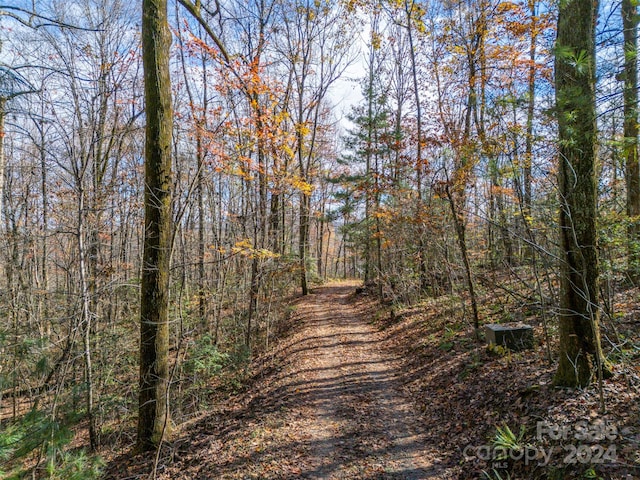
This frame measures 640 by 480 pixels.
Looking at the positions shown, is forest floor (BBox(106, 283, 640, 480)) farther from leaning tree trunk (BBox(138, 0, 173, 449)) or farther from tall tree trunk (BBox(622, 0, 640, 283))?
tall tree trunk (BBox(622, 0, 640, 283))

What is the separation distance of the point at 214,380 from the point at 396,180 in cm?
835

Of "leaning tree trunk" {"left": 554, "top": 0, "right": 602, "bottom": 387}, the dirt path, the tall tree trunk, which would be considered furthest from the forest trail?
the tall tree trunk

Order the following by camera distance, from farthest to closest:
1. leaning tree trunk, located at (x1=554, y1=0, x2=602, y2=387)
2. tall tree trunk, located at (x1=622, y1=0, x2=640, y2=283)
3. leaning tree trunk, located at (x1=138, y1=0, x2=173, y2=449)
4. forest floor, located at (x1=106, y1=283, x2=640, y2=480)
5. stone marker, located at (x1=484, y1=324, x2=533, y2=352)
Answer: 1. stone marker, located at (x1=484, y1=324, x2=533, y2=352)
2. leaning tree trunk, located at (x1=138, y1=0, x2=173, y2=449)
3. leaning tree trunk, located at (x1=554, y1=0, x2=602, y2=387)
4. forest floor, located at (x1=106, y1=283, x2=640, y2=480)
5. tall tree trunk, located at (x1=622, y1=0, x2=640, y2=283)

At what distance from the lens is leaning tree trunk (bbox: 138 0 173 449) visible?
4.69 metres

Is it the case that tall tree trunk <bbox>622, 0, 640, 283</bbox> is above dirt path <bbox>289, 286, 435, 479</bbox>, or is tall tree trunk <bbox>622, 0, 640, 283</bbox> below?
above

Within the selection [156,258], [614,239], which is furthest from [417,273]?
[156,258]

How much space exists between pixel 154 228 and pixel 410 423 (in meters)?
4.76

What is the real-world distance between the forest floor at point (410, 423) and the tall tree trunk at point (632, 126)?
7.92 ft

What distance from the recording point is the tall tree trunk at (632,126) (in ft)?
8.87

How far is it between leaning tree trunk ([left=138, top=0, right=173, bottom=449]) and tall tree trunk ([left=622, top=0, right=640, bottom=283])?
516 centimetres

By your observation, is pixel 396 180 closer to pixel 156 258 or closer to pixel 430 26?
pixel 430 26

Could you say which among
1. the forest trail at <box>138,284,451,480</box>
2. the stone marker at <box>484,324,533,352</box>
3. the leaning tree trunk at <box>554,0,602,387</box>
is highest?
the leaning tree trunk at <box>554,0,602,387</box>

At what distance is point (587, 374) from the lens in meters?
3.66

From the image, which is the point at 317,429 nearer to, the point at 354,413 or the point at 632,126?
the point at 354,413
